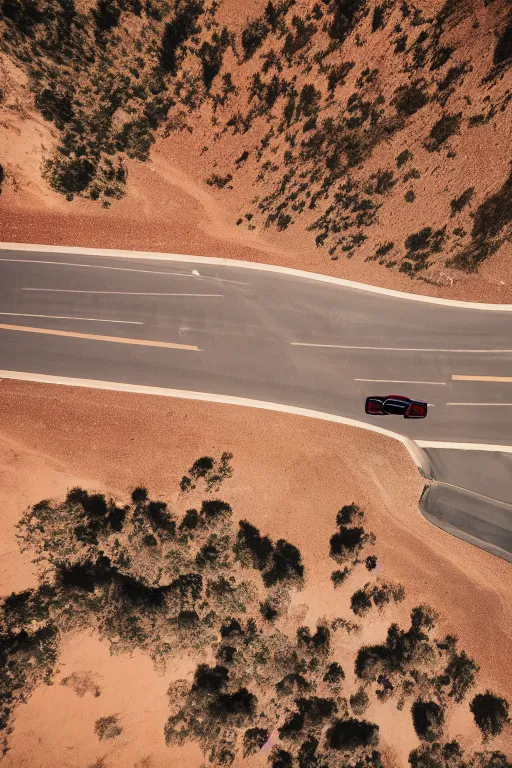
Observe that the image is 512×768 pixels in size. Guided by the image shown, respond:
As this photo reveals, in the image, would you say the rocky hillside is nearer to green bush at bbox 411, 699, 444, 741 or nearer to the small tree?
the small tree

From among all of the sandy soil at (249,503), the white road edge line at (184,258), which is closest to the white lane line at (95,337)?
the sandy soil at (249,503)

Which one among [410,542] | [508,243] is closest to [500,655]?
[410,542]

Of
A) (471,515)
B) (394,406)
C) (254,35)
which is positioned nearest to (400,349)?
(394,406)

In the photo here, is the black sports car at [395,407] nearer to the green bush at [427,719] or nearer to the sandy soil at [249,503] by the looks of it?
the sandy soil at [249,503]

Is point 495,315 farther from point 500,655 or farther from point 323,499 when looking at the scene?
point 500,655

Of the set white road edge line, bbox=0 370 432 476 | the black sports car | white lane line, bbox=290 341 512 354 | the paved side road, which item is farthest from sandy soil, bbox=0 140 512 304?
the paved side road
